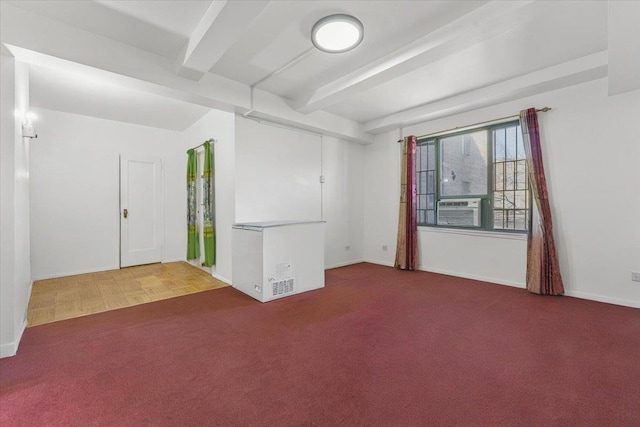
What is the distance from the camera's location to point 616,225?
3.15 m

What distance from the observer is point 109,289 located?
Result: 3807mm

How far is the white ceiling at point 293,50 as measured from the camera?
2.19m

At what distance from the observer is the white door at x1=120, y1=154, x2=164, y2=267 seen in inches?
202

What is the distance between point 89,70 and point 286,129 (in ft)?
8.17

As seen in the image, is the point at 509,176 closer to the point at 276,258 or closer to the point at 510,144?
the point at 510,144

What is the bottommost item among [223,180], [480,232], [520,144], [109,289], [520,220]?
[109,289]

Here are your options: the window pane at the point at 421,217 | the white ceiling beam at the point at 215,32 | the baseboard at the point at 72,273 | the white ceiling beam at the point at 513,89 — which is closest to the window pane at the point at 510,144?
the white ceiling beam at the point at 513,89

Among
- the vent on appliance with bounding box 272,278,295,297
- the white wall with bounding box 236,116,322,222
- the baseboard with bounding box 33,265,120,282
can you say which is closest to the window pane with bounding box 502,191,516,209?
the white wall with bounding box 236,116,322,222

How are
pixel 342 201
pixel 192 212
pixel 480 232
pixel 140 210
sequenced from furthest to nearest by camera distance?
pixel 342 201
pixel 140 210
pixel 192 212
pixel 480 232

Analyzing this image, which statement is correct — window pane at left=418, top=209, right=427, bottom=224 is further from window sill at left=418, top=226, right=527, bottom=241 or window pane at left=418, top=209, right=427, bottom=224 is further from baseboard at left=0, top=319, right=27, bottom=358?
baseboard at left=0, top=319, right=27, bottom=358

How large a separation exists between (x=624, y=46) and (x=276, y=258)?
3779mm

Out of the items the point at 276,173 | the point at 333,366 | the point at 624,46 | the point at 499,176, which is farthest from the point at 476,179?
the point at 333,366

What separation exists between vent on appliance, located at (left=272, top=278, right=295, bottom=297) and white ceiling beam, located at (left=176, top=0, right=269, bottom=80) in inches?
99.9

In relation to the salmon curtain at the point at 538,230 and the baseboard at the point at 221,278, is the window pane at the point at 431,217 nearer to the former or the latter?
the salmon curtain at the point at 538,230
